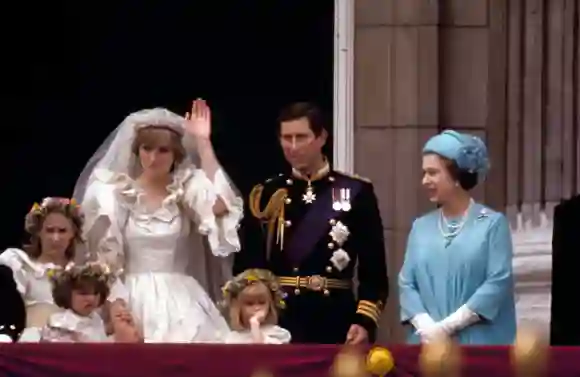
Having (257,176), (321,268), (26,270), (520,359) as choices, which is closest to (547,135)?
(257,176)

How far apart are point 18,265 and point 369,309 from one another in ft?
4.18

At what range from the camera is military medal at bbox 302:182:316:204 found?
667 centimetres

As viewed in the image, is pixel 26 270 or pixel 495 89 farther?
pixel 495 89

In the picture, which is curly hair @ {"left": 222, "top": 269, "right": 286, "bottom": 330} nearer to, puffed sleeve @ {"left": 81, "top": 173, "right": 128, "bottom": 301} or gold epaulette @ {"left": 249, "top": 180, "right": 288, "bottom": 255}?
gold epaulette @ {"left": 249, "top": 180, "right": 288, "bottom": 255}

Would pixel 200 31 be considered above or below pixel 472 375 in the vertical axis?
above

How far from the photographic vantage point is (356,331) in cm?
646

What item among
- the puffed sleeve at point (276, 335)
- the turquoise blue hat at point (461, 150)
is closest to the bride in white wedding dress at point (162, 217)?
the puffed sleeve at point (276, 335)

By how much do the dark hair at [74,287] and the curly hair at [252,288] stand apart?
0.42m

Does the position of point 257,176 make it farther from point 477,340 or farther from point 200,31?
point 477,340

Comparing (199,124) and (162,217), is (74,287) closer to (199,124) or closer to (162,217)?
(162,217)

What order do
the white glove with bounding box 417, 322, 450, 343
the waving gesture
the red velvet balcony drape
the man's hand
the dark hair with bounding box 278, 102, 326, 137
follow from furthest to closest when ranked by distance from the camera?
1. the waving gesture
2. the dark hair with bounding box 278, 102, 326, 137
3. the man's hand
4. the white glove with bounding box 417, 322, 450, 343
5. the red velvet balcony drape

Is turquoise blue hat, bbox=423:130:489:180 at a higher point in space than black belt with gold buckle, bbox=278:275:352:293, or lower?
higher

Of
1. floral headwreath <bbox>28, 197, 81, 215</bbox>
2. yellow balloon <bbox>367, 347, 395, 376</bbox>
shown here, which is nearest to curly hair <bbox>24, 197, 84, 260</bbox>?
floral headwreath <bbox>28, 197, 81, 215</bbox>

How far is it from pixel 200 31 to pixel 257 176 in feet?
2.52
